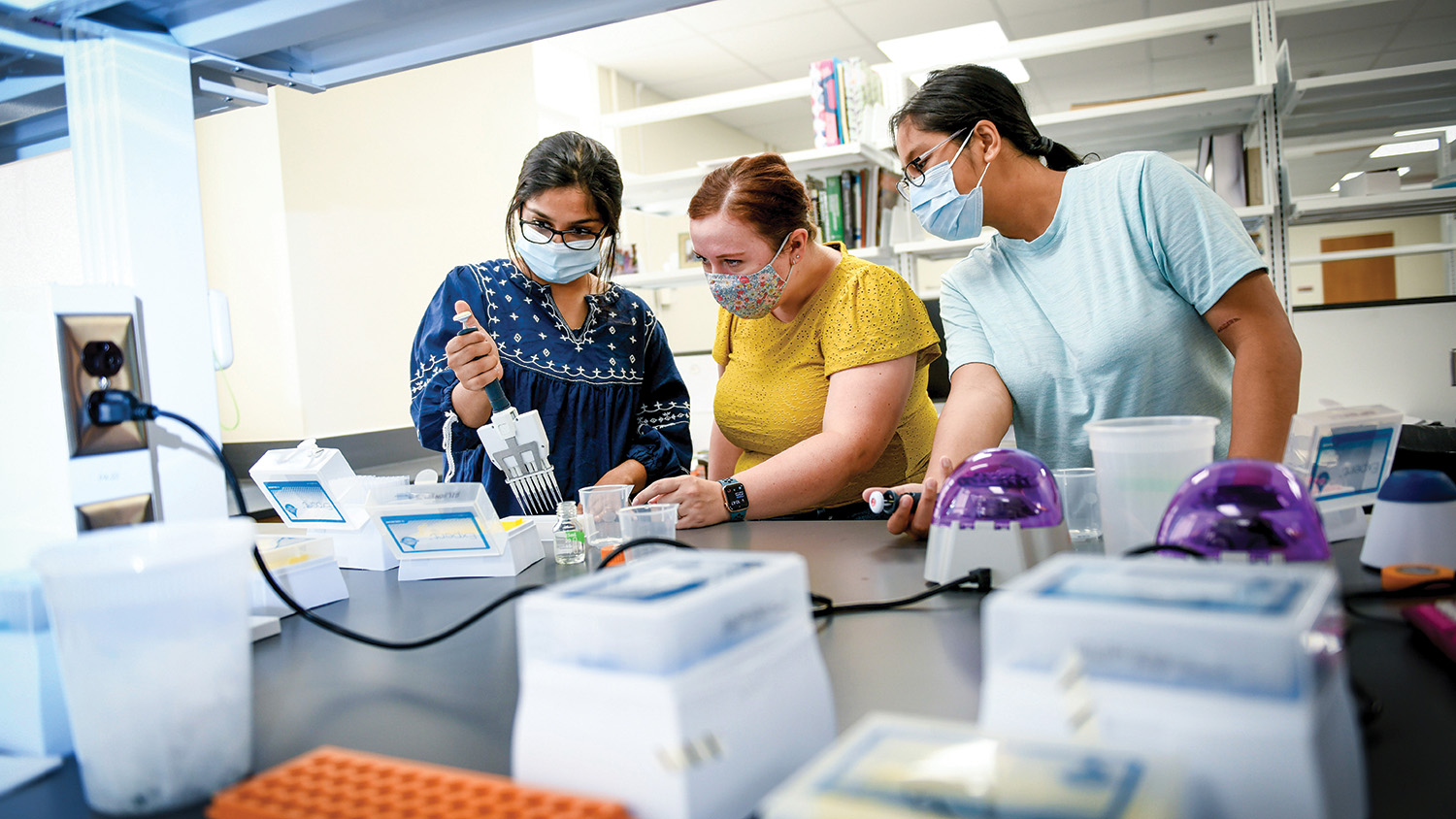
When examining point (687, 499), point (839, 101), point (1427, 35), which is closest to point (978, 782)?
point (687, 499)

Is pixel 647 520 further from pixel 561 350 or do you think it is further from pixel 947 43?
pixel 947 43

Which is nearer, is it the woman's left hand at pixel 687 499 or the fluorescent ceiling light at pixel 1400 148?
the woman's left hand at pixel 687 499

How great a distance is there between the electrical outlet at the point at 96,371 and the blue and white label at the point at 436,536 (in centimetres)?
35

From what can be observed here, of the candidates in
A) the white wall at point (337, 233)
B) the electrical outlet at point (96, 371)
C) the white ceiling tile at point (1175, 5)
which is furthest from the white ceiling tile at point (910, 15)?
the electrical outlet at point (96, 371)

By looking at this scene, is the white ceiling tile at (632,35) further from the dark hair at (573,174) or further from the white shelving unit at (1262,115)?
the dark hair at (573,174)

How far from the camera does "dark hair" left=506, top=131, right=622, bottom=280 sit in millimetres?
1545

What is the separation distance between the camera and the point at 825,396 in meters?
1.62

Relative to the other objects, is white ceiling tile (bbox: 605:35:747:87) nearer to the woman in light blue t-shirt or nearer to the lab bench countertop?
the woman in light blue t-shirt

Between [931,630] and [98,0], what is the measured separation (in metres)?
0.96

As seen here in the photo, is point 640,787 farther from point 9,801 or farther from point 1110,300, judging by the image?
point 1110,300

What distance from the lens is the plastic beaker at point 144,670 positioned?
1.65 feet

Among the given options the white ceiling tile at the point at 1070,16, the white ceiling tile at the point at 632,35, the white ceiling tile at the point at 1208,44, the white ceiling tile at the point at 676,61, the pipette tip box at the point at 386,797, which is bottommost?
the pipette tip box at the point at 386,797

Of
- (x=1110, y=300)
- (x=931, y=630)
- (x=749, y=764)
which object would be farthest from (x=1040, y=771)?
(x=1110, y=300)

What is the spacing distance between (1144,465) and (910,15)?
4.51m
